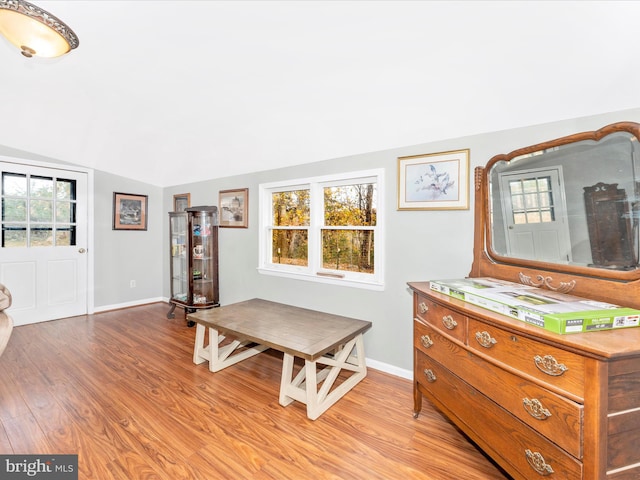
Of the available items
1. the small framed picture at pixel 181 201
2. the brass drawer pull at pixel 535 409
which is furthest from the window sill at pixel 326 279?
the small framed picture at pixel 181 201

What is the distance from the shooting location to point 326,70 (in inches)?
77.2

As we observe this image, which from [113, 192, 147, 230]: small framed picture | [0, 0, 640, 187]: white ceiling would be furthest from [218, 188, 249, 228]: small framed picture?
[113, 192, 147, 230]: small framed picture

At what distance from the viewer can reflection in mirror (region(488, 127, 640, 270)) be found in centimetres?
123

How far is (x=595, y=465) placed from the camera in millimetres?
919

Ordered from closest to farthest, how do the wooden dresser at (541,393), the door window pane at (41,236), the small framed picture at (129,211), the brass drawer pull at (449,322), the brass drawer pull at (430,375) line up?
the wooden dresser at (541,393)
the brass drawer pull at (449,322)
the brass drawer pull at (430,375)
the door window pane at (41,236)
the small framed picture at (129,211)

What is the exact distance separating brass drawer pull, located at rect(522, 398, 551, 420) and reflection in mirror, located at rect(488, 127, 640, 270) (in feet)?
2.22

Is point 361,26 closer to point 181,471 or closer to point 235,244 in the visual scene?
point 181,471

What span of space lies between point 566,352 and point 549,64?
4.93 feet

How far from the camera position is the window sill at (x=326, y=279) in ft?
8.47

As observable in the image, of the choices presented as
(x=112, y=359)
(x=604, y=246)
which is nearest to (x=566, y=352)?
(x=604, y=246)

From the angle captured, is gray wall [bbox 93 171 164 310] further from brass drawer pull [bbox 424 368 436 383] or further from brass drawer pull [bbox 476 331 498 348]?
brass drawer pull [bbox 476 331 498 348]

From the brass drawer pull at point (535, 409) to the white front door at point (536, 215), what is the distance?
2.37ft

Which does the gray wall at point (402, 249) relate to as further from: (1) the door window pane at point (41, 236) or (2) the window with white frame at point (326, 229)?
(1) the door window pane at point (41, 236)

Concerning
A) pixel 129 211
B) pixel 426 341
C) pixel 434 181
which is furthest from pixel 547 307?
pixel 129 211
